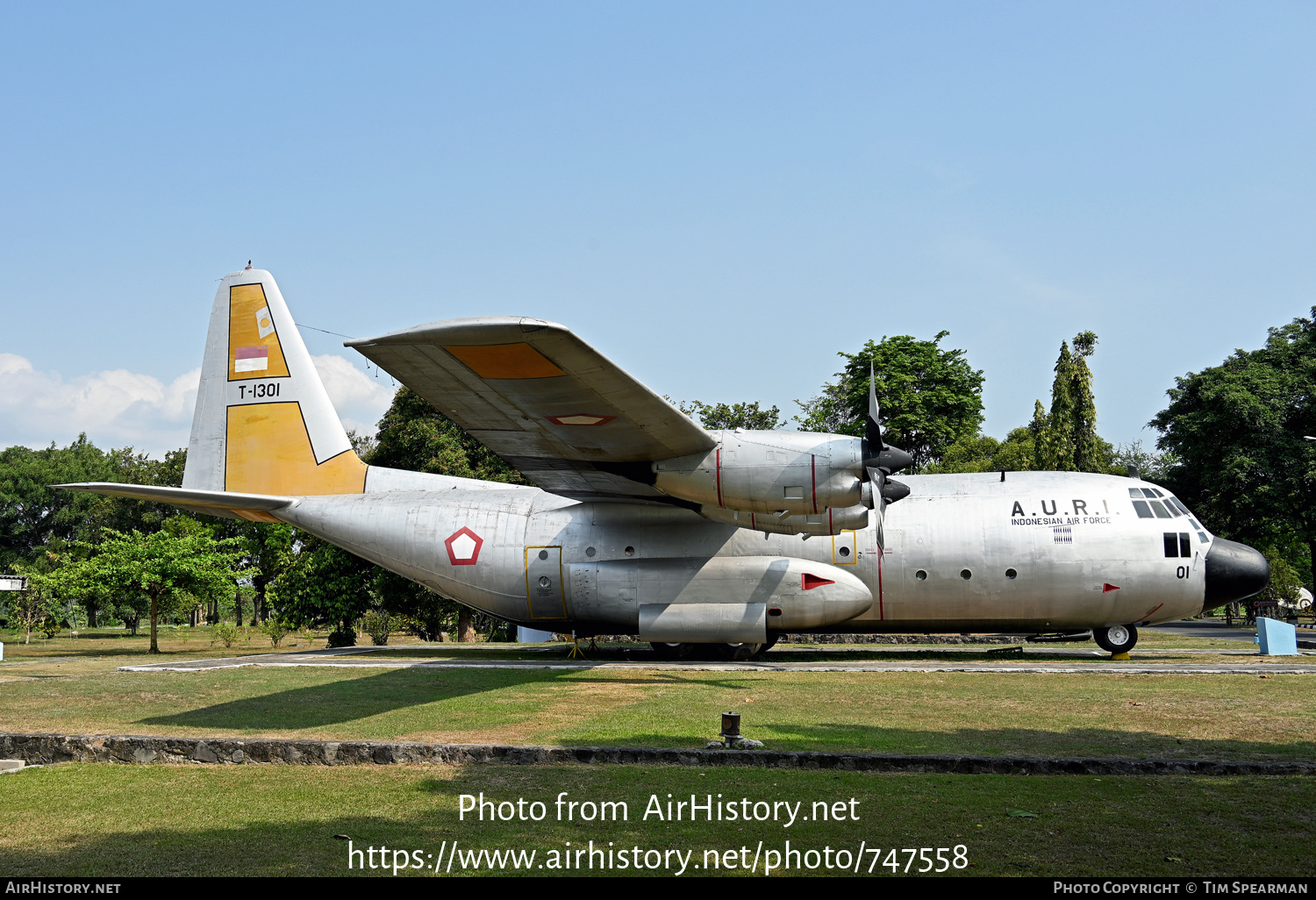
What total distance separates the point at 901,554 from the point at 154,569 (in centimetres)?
2029

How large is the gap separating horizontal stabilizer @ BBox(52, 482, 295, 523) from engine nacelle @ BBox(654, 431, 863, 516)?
33.1 ft

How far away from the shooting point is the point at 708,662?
59.8 feet

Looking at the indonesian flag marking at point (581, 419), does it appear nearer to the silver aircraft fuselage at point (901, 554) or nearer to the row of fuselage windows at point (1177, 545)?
the silver aircraft fuselage at point (901, 554)

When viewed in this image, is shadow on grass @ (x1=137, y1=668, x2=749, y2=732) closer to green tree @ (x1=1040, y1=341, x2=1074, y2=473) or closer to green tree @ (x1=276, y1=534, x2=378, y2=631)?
green tree @ (x1=276, y1=534, x2=378, y2=631)

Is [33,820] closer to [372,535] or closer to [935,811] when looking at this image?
[935,811]

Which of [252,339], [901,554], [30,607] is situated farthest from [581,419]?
[30,607]

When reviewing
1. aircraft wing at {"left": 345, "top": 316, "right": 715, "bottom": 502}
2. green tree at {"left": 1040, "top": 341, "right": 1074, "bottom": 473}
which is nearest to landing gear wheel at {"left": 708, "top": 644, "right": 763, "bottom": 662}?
aircraft wing at {"left": 345, "top": 316, "right": 715, "bottom": 502}

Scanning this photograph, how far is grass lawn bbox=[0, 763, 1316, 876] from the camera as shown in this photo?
5020 millimetres

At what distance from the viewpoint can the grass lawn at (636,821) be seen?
502 centimetres

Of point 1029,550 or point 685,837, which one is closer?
point 685,837

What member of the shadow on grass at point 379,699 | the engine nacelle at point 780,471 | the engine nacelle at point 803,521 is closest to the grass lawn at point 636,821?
the shadow on grass at point 379,699

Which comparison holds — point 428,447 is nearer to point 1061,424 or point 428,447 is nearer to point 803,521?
point 803,521
